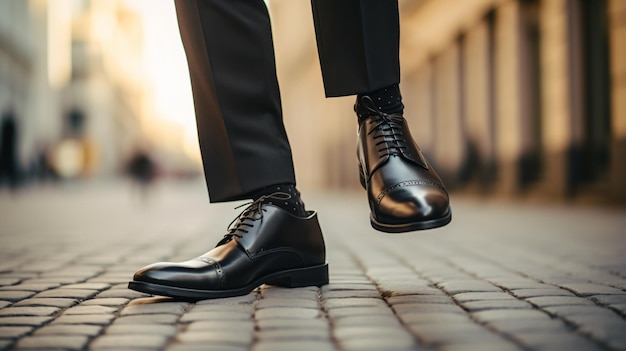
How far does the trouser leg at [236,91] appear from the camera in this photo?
246 centimetres

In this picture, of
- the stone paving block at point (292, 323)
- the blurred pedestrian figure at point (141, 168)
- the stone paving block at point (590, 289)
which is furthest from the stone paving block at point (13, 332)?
the blurred pedestrian figure at point (141, 168)

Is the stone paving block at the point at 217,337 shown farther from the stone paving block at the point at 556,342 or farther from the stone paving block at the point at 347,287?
the stone paving block at the point at 347,287

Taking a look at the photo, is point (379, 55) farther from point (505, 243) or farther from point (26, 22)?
point (26, 22)

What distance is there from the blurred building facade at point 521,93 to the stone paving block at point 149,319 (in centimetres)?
864

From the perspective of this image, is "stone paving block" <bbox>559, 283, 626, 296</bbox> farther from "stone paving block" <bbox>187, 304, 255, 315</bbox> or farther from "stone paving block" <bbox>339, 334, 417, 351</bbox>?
"stone paving block" <bbox>187, 304, 255, 315</bbox>

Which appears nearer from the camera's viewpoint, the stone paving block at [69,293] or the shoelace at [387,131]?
the shoelace at [387,131]

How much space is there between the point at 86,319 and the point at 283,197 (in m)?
0.75

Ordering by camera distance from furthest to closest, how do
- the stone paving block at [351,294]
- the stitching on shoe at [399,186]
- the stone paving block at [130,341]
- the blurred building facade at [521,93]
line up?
1. the blurred building facade at [521,93]
2. the stone paving block at [351,294]
3. the stitching on shoe at [399,186]
4. the stone paving block at [130,341]

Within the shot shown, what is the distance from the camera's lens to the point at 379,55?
2.44 meters

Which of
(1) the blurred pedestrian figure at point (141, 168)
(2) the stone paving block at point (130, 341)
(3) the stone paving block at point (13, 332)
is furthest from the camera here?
(1) the blurred pedestrian figure at point (141, 168)

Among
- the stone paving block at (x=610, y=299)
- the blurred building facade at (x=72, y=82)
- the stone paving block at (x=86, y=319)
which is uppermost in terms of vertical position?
the blurred building facade at (x=72, y=82)

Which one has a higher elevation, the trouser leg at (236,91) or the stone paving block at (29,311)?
the trouser leg at (236,91)

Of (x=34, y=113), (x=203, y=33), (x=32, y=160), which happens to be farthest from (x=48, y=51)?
(x=203, y=33)

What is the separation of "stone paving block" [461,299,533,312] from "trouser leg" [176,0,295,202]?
0.72 m
